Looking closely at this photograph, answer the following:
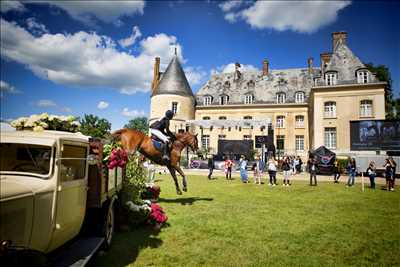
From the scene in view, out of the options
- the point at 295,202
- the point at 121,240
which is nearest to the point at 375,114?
the point at 295,202

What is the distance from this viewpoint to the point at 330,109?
113 ft

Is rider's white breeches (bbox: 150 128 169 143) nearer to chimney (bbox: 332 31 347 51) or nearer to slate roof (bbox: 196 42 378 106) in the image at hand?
slate roof (bbox: 196 42 378 106)

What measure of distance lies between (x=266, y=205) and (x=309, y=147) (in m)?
33.6

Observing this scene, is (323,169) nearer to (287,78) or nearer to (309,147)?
(309,147)

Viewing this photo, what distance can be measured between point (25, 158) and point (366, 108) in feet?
125

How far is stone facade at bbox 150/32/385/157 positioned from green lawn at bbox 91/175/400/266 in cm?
2446

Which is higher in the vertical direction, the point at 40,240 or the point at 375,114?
the point at 375,114

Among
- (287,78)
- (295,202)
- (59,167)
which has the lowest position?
(295,202)

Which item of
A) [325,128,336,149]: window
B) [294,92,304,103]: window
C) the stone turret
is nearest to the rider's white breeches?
[325,128,336,149]: window

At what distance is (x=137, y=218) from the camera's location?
19.9ft

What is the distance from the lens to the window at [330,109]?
34.4 m

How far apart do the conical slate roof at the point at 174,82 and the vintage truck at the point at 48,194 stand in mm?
38449

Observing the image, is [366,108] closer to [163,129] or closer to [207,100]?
[207,100]

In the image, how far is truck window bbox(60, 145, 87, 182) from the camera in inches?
134
